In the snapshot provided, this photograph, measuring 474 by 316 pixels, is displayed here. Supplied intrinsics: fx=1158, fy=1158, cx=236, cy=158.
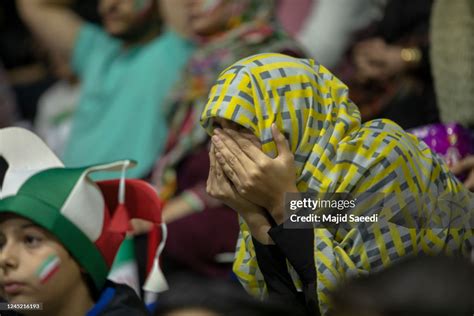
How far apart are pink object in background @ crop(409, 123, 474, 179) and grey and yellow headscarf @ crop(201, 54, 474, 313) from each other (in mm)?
503

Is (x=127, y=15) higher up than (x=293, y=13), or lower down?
higher up

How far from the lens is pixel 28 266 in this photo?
300 cm

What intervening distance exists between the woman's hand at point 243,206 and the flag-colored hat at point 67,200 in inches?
16.4

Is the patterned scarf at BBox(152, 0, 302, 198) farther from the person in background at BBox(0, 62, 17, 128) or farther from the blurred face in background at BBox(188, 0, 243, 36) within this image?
the person in background at BBox(0, 62, 17, 128)

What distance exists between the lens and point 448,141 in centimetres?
340

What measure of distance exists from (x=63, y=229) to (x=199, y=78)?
1.78 meters

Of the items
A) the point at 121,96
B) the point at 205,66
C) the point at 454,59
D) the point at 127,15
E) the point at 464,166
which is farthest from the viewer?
the point at 121,96

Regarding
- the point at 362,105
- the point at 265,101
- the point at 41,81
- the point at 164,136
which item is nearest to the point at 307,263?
the point at 265,101

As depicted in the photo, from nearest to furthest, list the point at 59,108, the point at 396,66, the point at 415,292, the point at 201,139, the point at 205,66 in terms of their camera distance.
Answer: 1. the point at 415,292
2. the point at 396,66
3. the point at 201,139
4. the point at 205,66
5. the point at 59,108

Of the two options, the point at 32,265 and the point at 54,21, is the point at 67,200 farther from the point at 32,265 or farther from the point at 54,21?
the point at 54,21

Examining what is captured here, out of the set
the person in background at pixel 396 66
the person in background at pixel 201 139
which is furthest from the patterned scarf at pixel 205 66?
the person in background at pixel 396 66

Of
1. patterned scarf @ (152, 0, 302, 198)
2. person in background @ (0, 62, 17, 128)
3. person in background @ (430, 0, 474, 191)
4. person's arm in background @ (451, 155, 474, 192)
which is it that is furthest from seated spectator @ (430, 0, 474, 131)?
person in background @ (0, 62, 17, 128)

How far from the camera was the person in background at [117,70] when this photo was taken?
16.8 ft

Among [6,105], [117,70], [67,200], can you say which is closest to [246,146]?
[67,200]
